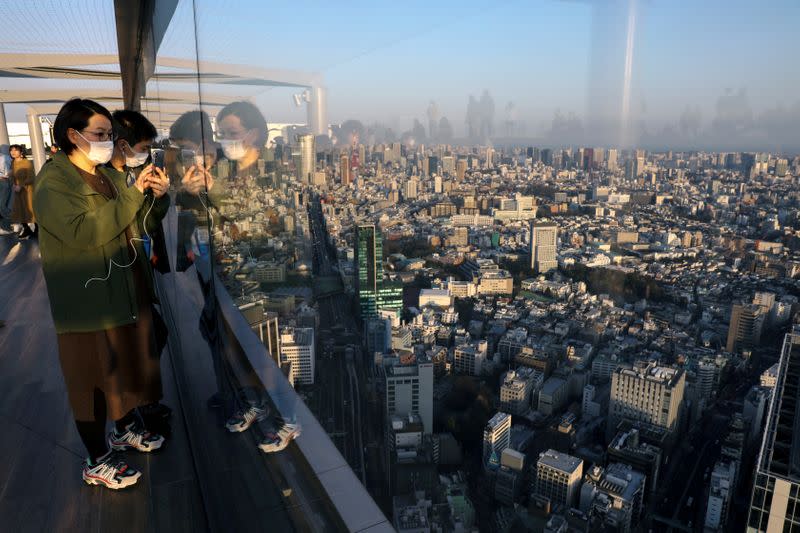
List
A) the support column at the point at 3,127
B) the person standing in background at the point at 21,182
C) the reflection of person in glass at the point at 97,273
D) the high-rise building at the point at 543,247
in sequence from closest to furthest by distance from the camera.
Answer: the reflection of person in glass at the point at 97,273
the high-rise building at the point at 543,247
the person standing in background at the point at 21,182
the support column at the point at 3,127

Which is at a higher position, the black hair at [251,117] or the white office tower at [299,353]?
the black hair at [251,117]

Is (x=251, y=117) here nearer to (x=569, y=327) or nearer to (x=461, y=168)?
(x=461, y=168)

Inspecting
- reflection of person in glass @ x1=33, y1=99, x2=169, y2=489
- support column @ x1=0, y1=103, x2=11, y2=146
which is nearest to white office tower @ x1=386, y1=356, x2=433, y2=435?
reflection of person in glass @ x1=33, y1=99, x2=169, y2=489

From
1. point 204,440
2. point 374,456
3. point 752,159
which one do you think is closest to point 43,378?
point 204,440

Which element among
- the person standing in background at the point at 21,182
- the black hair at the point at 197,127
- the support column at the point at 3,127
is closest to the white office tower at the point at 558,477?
the black hair at the point at 197,127

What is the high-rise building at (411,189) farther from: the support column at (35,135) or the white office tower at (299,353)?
the support column at (35,135)

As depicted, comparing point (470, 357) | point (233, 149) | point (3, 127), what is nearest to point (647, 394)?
point (470, 357)
